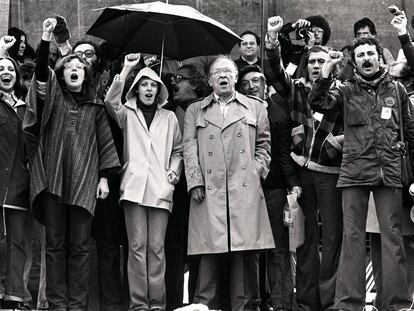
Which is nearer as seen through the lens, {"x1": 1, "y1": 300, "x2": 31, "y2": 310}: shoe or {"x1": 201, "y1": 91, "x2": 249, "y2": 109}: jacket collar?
{"x1": 1, "y1": 300, "x2": 31, "y2": 310}: shoe

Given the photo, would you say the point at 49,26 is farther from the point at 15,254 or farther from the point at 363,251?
the point at 363,251

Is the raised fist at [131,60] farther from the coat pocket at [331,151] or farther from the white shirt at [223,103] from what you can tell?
the coat pocket at [331,151]

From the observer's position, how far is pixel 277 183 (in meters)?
12.2

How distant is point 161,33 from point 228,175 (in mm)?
1790

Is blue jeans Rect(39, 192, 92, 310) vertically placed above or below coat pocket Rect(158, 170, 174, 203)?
below

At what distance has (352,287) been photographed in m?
11.1

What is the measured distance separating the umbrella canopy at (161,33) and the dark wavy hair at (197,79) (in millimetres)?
151

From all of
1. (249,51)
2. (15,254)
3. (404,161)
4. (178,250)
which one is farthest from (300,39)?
(15,254)

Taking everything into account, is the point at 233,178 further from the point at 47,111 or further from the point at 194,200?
the point at 47,111

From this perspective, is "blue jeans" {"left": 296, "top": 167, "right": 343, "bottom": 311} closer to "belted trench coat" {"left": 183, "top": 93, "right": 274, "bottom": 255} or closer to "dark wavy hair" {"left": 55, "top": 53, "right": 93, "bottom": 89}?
"belted trench coat" {"left": 183, "top": 93, "right": 274, "bottom": 255}

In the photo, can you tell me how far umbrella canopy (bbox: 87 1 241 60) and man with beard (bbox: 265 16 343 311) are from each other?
0.63m

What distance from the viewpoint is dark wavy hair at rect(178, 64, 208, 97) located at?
12617 millimetres

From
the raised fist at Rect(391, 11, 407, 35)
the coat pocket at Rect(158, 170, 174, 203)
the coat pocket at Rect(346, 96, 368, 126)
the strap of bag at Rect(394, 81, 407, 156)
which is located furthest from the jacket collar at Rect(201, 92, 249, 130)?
the raised fist at Rect(391, 11, 407, 35)

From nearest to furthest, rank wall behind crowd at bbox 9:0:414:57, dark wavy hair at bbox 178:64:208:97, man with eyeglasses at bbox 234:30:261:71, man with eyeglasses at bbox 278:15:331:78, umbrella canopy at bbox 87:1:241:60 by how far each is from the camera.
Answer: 1. umbrella canopy at bbox 87:1:241:60
2. dark wavy hair at bbox 178:64:208:97
3. man with eyeglasses at bbox 278:15:331:78
4. man with eyeglasses at bbox 234:30:261:71
5. wall behind crowd at bbox 9:0:414:57
